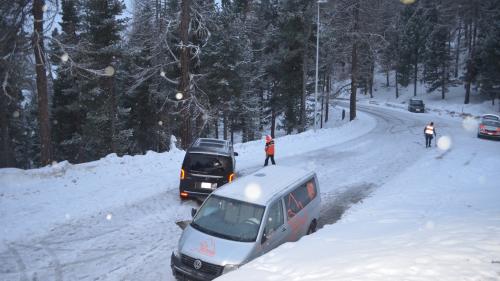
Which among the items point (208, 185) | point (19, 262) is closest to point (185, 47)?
point (208, 185)

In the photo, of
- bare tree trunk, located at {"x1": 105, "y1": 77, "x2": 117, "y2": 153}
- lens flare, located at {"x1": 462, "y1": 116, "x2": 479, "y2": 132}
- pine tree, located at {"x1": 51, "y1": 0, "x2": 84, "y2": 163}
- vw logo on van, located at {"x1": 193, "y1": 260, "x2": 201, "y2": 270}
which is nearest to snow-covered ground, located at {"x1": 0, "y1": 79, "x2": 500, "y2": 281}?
vw logo on van, located at {"x1": 193, "y1": 260, "x2": 201, "y2": 270}

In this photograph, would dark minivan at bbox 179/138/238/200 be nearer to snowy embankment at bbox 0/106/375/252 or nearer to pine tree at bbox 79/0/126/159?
snowy embankment at bbox 0/106/375/252

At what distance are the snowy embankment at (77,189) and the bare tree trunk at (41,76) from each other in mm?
1966

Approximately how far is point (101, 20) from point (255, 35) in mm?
25430

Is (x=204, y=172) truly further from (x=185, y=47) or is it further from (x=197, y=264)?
(x=185, y=47)

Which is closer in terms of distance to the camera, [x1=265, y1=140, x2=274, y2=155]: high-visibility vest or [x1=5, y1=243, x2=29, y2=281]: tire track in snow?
[x1=5, y1=243, x2=29, y2=281]: tire track in snow

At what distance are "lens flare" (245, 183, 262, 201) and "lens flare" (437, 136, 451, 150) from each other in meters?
19.1

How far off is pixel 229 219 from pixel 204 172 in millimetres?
4145

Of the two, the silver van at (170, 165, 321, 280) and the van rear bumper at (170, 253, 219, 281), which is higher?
the silver van at (170, 165, 321, 280)

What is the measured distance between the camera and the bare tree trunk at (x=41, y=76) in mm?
15578

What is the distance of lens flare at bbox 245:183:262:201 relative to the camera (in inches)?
346

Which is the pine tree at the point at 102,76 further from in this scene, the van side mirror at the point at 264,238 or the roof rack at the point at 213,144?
the van side mirror at the point at 264,238

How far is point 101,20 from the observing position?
2750cm

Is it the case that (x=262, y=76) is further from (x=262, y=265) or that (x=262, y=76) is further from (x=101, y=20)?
(x=262, y=265)
